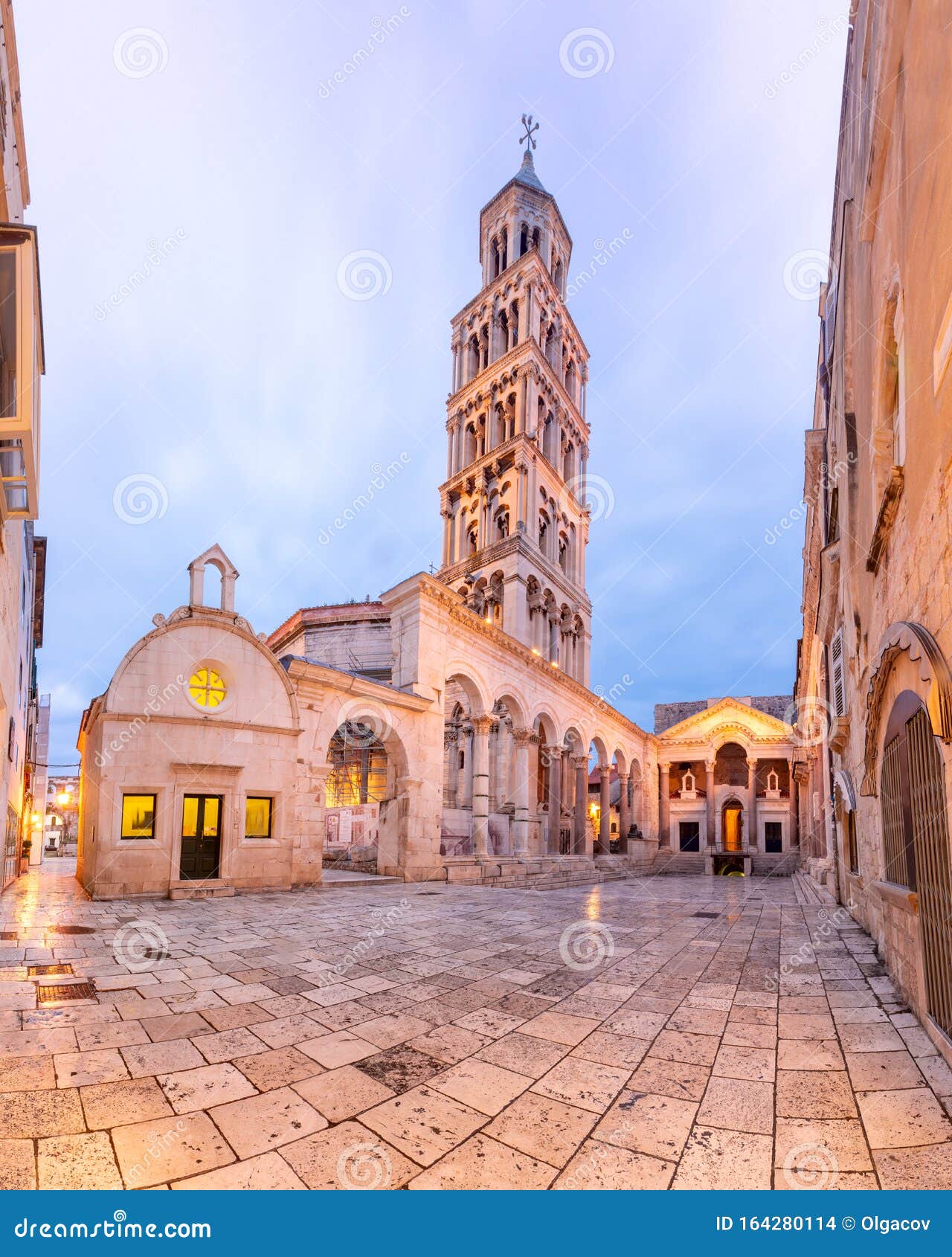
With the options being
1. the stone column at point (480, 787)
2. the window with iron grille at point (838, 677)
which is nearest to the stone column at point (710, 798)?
the stone column at point (480, 787)

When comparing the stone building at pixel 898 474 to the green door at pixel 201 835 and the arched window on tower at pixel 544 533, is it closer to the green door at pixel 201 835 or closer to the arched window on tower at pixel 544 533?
the green door at pixel 201 835

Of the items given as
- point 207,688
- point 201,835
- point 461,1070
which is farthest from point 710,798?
point 461,1070

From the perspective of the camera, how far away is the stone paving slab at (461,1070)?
304 cm

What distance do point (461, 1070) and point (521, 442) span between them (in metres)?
29.5

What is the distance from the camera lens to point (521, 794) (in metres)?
23.7

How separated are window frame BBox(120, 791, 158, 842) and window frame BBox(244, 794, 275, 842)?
1941mm

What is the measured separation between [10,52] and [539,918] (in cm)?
1431

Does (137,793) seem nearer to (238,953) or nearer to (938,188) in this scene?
(238,953)

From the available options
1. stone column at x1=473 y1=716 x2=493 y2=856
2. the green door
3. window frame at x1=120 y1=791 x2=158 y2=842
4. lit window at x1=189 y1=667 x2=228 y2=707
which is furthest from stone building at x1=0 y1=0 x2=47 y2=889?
stone column at x1=473 y1=716 x2=493 y2=856

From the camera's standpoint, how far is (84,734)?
18.6 m

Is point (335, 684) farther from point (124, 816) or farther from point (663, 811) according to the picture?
point (663, 811)

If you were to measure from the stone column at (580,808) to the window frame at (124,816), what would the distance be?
59.9 ft

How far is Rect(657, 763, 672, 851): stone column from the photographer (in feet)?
136

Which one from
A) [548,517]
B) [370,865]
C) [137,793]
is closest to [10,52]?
[137,793]
